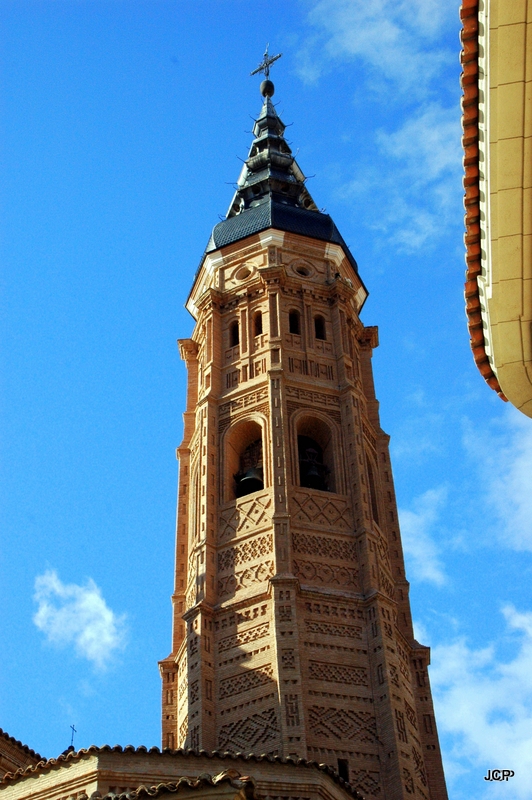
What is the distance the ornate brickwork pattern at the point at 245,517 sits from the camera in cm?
2692

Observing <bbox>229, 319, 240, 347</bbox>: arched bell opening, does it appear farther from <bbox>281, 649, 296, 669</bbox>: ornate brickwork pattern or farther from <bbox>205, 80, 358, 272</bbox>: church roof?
<bbox>281, 649, 296, 669</bbox>: ornate brickwork pattern

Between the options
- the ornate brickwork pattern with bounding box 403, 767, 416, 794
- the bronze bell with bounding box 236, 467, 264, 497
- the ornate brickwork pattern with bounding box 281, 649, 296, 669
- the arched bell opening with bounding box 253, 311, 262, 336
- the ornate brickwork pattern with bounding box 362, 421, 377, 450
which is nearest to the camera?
the ornate brickwork pattern with bounding box 403, 767, 416, 794

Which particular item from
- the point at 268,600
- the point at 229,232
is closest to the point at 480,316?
the point at 268,600

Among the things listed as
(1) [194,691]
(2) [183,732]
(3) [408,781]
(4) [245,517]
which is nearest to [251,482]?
(4) [245,517]

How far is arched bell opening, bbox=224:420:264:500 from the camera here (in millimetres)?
28250

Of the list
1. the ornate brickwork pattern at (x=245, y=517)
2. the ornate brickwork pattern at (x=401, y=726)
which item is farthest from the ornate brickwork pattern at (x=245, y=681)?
the ornate brickwork pattern at (x=245, y=517)

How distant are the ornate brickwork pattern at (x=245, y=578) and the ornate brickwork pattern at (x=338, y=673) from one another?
7.16ft

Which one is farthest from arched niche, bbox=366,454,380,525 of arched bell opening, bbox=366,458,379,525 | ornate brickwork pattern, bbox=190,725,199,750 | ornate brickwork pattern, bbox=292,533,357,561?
ornate brickwork pattern, bbox=190,725,199,750

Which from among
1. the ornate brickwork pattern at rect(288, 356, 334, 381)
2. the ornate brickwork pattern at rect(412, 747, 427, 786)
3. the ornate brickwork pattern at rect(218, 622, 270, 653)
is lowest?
the ornate brickwork pattern at rect(412, 747, 427, 786)

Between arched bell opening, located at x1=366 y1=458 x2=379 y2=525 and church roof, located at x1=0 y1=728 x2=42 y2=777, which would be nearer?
church roof, located at x1=0 y1=728 x2=42 y2=777

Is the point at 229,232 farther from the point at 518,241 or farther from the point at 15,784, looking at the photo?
the point at 518,241

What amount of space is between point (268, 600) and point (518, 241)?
1613 cm

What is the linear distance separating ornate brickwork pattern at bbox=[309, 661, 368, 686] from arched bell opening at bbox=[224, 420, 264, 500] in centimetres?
486

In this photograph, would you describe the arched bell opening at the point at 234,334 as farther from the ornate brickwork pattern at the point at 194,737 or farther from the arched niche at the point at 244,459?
the ornate brickwork pattern at the point at 194,737
